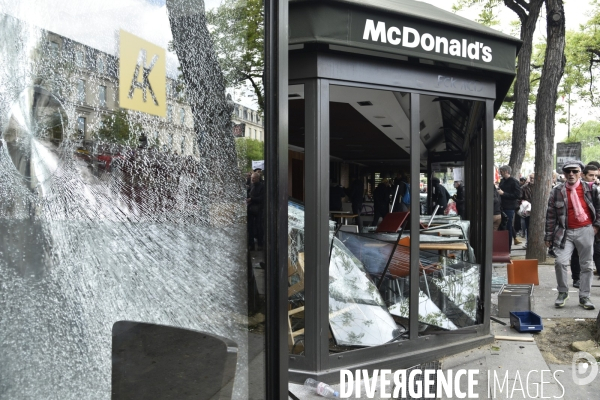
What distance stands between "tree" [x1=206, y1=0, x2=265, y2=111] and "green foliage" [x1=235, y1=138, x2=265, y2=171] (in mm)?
127

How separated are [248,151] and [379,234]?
454 cm

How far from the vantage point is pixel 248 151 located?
1.84 metres

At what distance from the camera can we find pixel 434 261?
5.73 meters

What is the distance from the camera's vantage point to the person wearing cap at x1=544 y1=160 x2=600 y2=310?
284 inches

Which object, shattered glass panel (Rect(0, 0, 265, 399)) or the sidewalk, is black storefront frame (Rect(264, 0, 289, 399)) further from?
the sidewalk

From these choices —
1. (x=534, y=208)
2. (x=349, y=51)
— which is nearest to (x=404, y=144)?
(x=534, y=208)

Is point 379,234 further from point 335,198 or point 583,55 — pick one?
point 583,55

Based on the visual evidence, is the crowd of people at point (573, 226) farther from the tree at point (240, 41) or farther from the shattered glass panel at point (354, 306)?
the tree at point (240, 41)

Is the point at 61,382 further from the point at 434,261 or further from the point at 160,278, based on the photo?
the point at 434,261

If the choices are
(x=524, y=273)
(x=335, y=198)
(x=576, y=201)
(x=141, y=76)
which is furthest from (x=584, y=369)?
(x=335, y=198)

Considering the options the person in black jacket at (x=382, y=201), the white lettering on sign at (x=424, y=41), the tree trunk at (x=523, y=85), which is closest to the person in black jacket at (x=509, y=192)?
the tree trunk at (x=523, y=85)

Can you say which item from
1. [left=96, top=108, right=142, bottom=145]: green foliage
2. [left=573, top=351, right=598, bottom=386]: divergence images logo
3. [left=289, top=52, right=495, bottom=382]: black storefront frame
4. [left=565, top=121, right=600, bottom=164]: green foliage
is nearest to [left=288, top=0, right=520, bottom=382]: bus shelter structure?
[left=289, top=52, right=495, bottom=382]: black storefront frame

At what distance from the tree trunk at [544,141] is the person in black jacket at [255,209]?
33.8 ft

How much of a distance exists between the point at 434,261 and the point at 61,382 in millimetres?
4872
